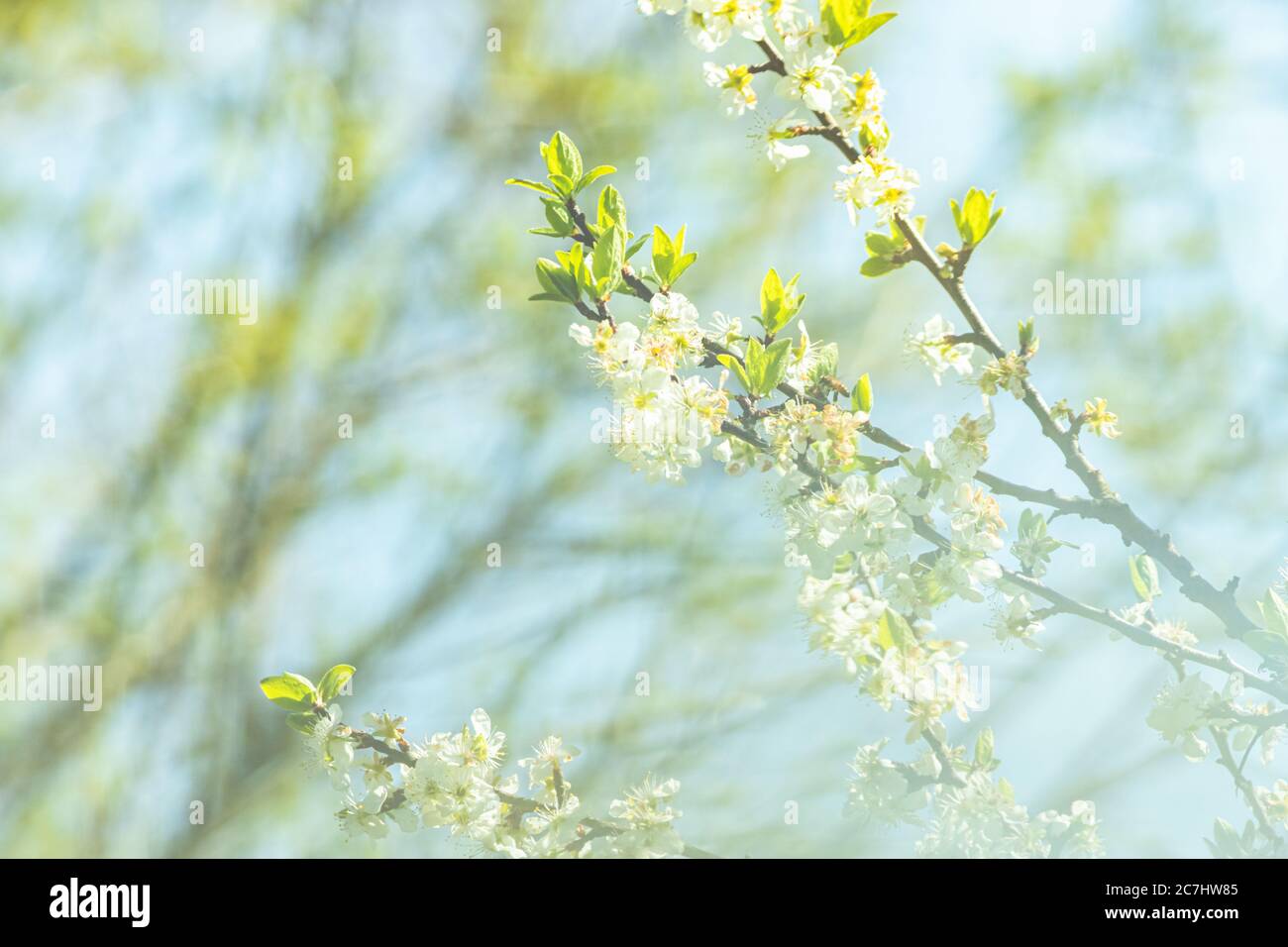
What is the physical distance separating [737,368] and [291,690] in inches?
9.7

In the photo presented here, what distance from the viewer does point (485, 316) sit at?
1.59 metres

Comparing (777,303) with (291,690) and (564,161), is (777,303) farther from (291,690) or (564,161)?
(291,690)

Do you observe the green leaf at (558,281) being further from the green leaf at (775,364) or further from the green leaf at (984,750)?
the green leaf at (984,750)

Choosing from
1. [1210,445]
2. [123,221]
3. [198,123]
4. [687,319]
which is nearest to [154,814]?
[123,221]

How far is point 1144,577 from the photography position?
0.55m

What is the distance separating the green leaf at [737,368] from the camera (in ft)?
1.50

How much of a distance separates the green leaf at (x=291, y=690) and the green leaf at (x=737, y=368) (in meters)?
0.23

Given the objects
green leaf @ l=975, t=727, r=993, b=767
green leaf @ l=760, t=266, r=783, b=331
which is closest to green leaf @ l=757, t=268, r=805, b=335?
green leaf @ l=760, t=266, r=783, b=331

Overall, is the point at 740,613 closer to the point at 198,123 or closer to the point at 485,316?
the point at 485,316

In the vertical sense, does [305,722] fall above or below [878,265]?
below

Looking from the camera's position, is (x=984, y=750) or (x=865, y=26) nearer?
(x=865, y=26)

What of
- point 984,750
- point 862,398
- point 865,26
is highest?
point 865,26

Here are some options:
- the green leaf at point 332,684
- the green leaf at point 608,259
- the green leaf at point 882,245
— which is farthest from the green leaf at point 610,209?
the green leaf at point 332,684

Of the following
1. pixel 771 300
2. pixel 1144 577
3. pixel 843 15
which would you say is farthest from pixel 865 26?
pixel 1144 577
